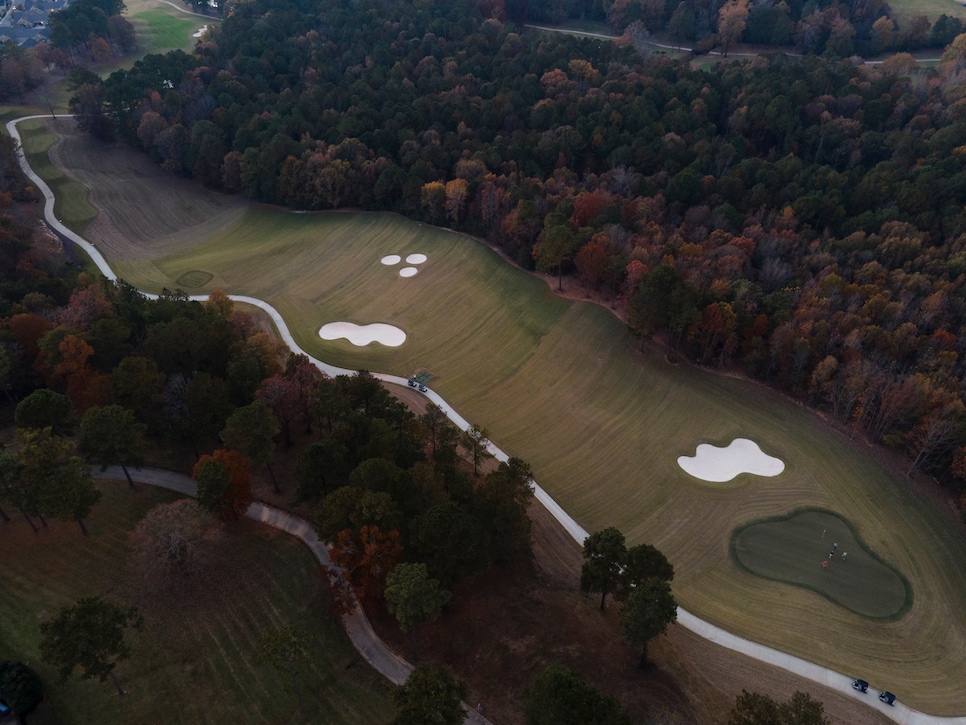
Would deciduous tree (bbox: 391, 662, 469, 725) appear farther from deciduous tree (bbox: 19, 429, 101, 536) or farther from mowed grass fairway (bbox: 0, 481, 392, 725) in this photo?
deciduous tree (bbox: 19, 429, 101, 536)

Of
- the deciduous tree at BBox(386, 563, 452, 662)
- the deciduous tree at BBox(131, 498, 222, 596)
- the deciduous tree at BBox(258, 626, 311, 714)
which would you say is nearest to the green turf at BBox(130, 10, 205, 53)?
the deciduous tree at BBox(131, 498, 222, 596)

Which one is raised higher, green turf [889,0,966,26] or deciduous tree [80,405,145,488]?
green turf [889,0,966,26]

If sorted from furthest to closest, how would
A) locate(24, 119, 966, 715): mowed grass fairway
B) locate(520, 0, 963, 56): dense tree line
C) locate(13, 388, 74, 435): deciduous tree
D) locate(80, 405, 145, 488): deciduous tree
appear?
locate(520, 0, 963, 56): dense tree line < locate(13, 388, 74, 435): deciduous tree < locate(24, 119, 966, 715): mowed grass fairway < locate(80, 405, 145, 488): deciduous tree

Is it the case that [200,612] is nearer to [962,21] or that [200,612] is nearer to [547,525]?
[547,525]

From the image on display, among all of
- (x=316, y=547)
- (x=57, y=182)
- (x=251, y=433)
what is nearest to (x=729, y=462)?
(x=316, y=547)

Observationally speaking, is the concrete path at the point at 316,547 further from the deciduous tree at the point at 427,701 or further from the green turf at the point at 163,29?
the green turf at the point at 163,29

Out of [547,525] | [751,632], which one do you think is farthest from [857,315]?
[547,525]

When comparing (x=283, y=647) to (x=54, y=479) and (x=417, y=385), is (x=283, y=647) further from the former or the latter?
(x=417, y=385)

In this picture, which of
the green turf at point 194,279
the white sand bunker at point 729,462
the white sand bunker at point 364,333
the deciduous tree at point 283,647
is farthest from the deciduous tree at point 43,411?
the white sand bunker at point 729,462
